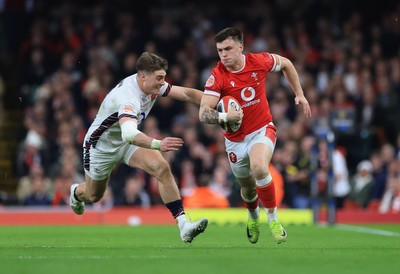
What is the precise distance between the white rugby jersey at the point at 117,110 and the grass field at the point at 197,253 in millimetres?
1185

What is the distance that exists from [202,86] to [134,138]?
37.1 ft

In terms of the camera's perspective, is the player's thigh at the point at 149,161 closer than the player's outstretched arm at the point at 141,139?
No

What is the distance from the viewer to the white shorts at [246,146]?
11422 mm

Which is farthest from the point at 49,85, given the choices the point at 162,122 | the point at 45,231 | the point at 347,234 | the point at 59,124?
the point at 347,234

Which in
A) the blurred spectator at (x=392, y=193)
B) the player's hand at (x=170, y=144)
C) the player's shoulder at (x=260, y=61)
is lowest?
the blurred spectator at (x=392, y=193)

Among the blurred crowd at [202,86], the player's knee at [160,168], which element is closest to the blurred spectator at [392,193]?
the blurred crowd at [202,86]

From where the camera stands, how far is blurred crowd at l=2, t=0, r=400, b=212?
19.8 meters

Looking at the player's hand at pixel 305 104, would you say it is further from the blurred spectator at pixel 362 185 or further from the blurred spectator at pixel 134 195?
the blurred spectator at pixel 362 185

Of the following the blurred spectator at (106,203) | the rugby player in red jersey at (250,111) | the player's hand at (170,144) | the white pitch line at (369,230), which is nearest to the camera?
the player's hand at (170,144)

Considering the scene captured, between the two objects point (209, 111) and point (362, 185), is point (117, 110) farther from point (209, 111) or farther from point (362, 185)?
point (362, 185)

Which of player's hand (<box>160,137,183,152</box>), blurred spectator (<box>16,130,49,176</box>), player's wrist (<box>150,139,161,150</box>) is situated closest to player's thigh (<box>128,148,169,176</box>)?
player's wrist (<box>150,139,161,150</box>)

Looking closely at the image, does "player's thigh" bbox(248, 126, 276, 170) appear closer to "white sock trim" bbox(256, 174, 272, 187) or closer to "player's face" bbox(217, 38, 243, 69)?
"white sock trim" bbox(256, 174, 272, 187)

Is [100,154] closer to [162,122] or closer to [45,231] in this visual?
[45,231]

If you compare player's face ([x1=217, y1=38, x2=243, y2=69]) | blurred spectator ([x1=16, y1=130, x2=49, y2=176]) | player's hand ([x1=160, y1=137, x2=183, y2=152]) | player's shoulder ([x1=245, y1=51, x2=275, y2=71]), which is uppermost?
player's face ([x1=217, y1=38, x2=243, y2=69])
